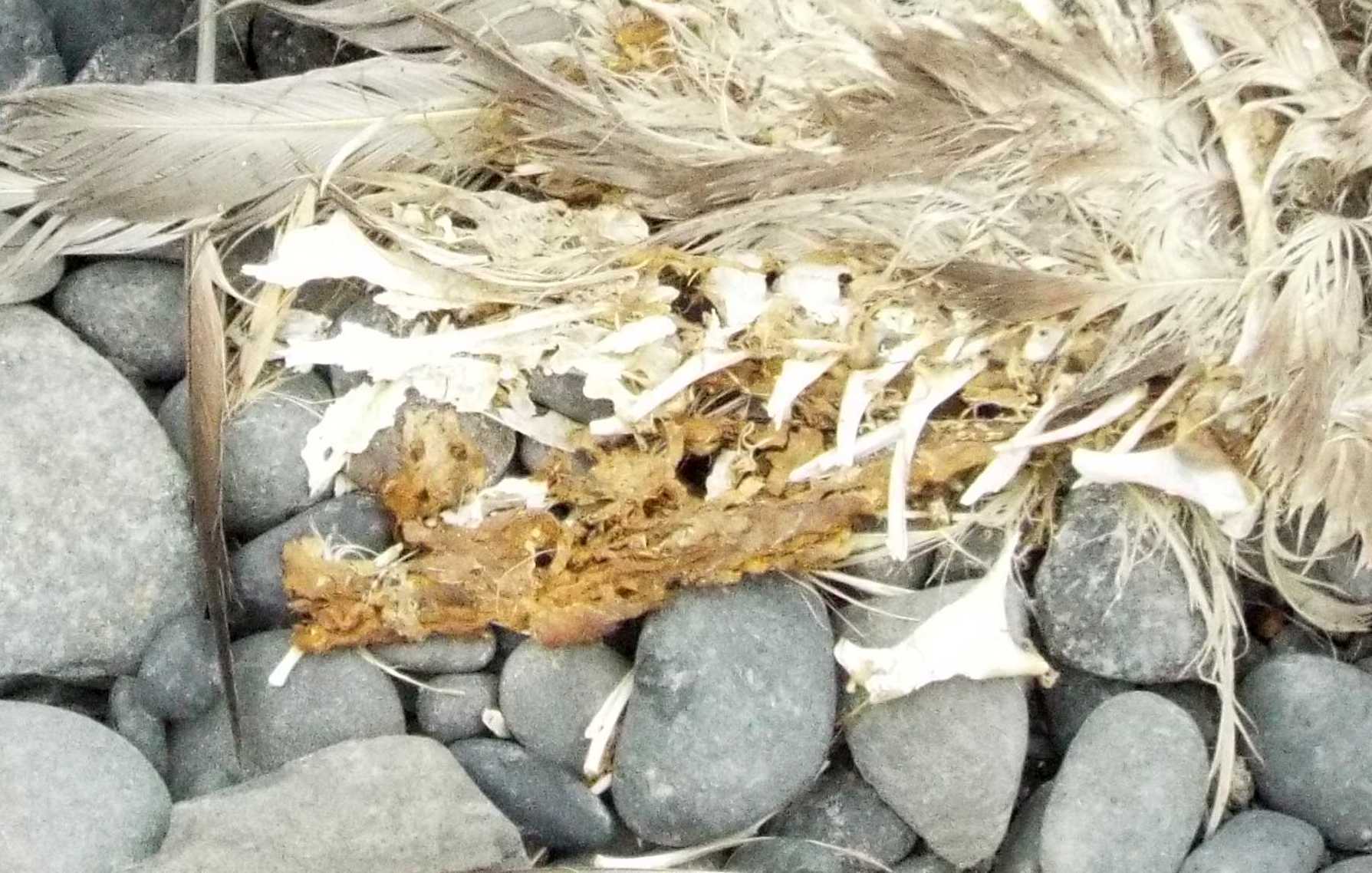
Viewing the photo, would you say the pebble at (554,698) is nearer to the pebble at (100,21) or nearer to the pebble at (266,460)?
the pebble at (266,460)

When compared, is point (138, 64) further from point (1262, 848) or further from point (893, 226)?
point (1262, 848)

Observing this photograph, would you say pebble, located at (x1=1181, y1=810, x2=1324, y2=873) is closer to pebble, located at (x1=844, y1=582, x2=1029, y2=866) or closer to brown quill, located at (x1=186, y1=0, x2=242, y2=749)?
pebble, located at (x1=844, y1=582, x2=1029, y2=866)

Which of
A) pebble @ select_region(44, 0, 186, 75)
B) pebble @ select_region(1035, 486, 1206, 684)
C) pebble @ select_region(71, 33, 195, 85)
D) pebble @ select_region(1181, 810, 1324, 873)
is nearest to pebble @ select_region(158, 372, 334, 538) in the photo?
pebble @ select_region(71, 33, 195, 85)

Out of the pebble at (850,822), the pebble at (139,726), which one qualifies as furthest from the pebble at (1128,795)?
the pebble at (139,726)

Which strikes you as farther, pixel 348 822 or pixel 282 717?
pixel 282 717

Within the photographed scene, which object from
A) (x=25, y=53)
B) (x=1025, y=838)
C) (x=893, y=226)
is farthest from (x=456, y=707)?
(x=25, y=53)
